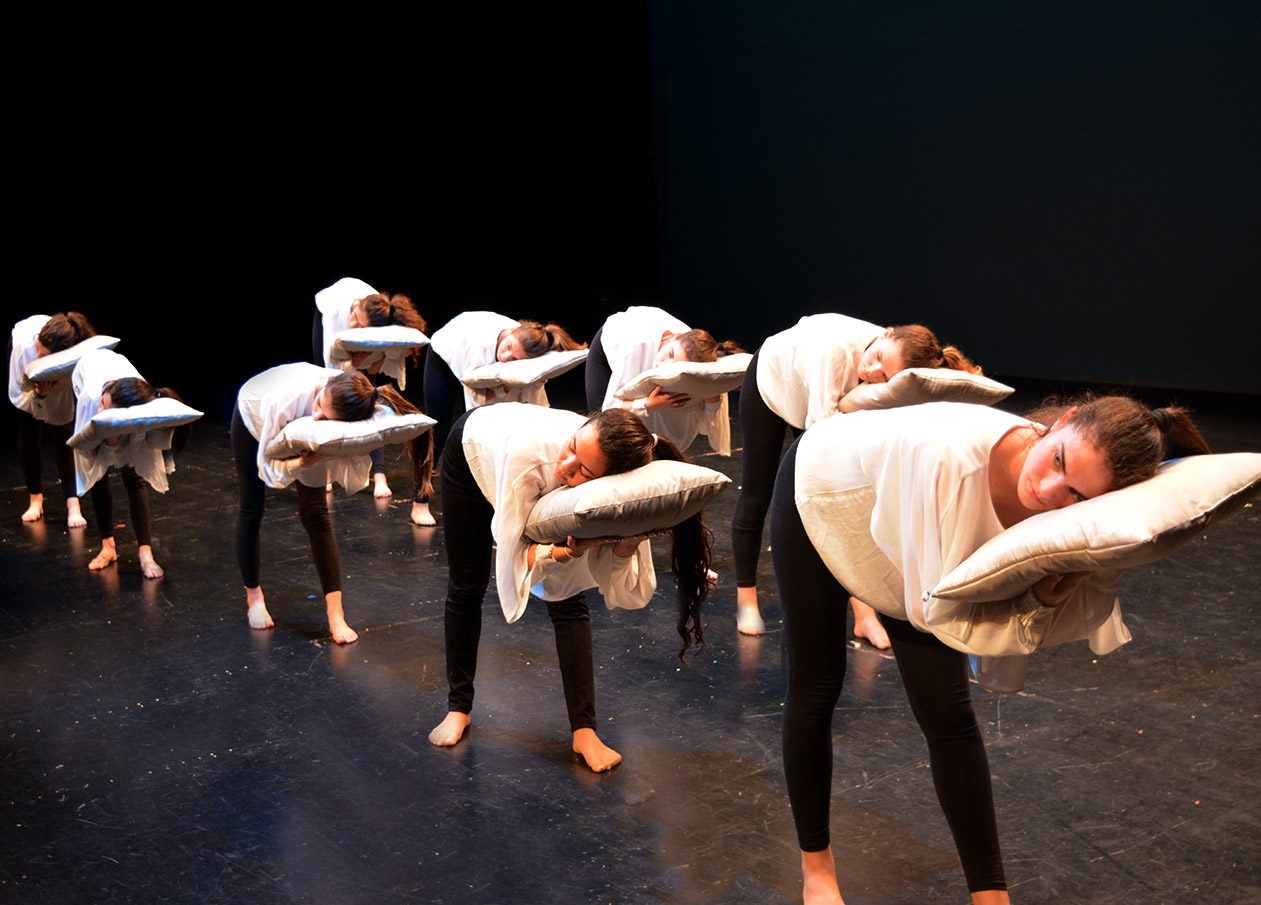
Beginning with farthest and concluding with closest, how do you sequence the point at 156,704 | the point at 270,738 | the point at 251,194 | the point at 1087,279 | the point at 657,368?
the point at 251,194, the point at 1087,279, the point at 657,368, the point at 156,704, the point at 270,738

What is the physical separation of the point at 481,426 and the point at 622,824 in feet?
3.21

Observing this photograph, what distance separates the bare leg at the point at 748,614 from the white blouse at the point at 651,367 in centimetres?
55

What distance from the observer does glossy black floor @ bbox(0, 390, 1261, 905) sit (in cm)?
228

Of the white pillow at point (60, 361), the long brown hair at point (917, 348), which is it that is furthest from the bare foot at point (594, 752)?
the white pillow at point (60, 361)

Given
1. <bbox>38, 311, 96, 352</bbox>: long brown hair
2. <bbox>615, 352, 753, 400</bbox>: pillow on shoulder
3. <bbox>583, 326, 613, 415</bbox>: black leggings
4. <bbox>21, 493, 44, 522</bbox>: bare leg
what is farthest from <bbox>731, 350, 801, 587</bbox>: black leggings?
<bbox>21, 493, 44, 522</bbox>: bare leg

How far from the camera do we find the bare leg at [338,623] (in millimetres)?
3631

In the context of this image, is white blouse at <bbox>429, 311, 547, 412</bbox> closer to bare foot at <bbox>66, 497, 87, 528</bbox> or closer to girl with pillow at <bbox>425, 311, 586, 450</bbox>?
girl with pillow at <bbox>425, 311, 586, 450</bbox>

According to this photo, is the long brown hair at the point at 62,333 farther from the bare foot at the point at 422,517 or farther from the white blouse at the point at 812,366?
the white blouse at the point at 812,366

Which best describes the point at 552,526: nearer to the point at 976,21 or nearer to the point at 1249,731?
the point at 1249,731

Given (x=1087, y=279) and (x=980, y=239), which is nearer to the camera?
(x=1087, y=279)

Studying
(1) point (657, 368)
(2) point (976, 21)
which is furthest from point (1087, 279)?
(1) point (657, 368)

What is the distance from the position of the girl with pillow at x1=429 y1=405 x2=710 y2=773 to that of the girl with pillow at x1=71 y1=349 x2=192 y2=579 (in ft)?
5.74

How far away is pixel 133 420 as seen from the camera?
12.5 ft

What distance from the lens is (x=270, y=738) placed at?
2.97 meters
